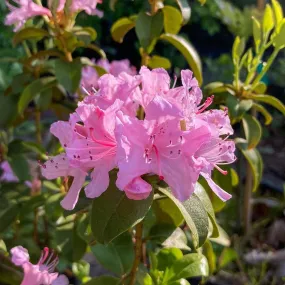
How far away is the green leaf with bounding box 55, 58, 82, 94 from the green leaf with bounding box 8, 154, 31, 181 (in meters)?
0.28

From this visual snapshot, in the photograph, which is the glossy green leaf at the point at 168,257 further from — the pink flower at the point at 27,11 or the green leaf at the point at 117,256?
the pink flower at the point at 27,11

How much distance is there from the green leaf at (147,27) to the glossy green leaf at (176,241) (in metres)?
0.41

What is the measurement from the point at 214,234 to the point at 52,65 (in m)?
0.61

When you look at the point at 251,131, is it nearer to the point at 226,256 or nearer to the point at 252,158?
the point at 252,158

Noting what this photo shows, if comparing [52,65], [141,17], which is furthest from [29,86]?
[141,17]

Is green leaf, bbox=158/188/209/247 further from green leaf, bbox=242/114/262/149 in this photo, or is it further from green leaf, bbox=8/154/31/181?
green leaf, bbox=8/154/31/181

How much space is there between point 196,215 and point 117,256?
0.31 m

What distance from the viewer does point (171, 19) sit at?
133 cm

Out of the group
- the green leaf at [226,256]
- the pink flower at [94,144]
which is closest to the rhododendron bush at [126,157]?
the pink flower at [94,144]

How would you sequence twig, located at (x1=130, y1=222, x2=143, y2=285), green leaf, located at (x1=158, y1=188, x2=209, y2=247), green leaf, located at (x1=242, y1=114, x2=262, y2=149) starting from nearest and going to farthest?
green leaf, located at (x1=158, y1=188, x2=209, y2=247), twig, located at (x1=130, y1=222, x2=143, y2=285), green leaf, located at (x1=242, y1=114, x2=262, y2=149)

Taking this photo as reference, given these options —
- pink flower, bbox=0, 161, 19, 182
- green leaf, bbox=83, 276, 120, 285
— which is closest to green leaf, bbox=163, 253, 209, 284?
green leaf, bbox=83, 276, 120, 285

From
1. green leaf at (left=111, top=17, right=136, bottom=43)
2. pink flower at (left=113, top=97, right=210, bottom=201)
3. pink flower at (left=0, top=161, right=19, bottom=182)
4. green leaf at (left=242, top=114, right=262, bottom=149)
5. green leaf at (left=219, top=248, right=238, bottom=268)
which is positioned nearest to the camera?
pink flower at (left=113, top=97, right=210, bottom=201)

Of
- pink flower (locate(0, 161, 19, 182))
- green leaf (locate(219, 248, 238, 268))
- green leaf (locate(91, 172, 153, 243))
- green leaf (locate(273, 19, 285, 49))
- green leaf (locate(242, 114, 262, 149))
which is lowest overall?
green leaf (locate(219, 248, 238, 268))

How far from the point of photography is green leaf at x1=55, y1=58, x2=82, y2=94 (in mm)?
1273
